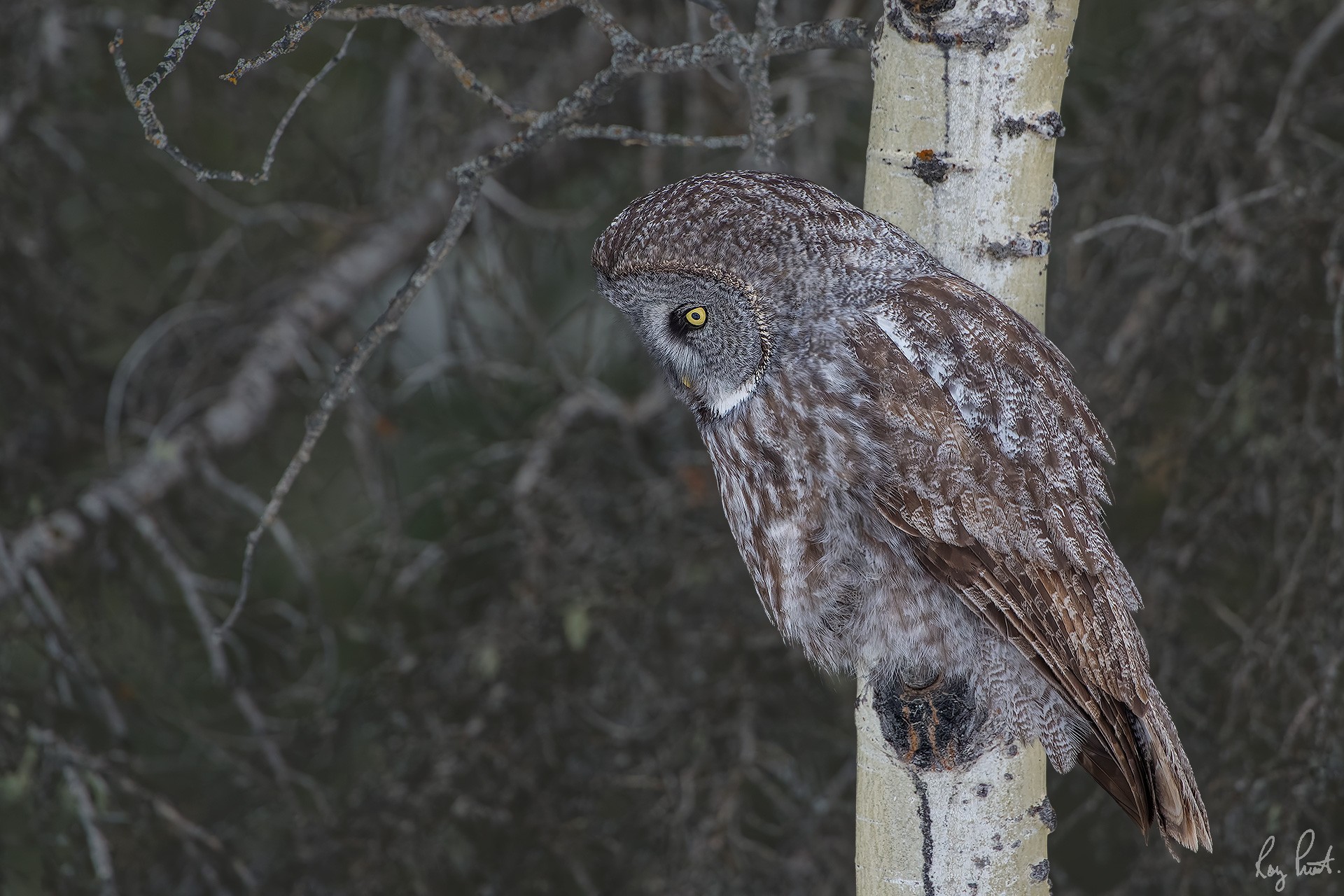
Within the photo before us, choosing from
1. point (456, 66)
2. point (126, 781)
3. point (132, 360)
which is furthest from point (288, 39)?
point (126, 781)

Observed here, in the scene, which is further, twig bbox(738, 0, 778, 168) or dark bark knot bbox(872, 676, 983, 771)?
twig bbox(738, 0, 778, 168)

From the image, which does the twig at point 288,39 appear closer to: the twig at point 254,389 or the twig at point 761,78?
the twig at point 761,78

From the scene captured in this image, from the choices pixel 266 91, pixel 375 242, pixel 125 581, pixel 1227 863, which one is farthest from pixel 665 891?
pixel 266 91

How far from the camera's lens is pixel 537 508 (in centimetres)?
233

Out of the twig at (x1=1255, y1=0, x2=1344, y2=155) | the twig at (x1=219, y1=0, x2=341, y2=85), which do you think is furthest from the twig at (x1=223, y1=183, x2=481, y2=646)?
the twig at (x1=1255, y1=0, x2=1344, y2=155)

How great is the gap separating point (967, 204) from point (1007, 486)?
355 millimetres

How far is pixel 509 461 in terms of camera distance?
254 centimetres

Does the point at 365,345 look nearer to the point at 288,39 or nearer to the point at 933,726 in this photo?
the point at 288,39

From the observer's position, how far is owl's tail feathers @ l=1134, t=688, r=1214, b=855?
1451 millimetres

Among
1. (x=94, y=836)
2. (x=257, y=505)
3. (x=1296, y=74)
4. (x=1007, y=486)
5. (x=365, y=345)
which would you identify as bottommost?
(x=94, y=836)
